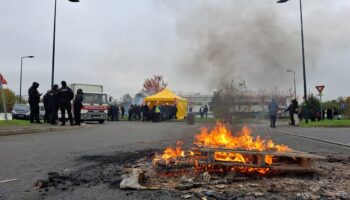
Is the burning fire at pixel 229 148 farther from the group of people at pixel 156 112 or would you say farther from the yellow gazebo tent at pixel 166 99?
the yellow gazebo tent at pixel 166 99

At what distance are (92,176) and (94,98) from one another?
64.7 feet

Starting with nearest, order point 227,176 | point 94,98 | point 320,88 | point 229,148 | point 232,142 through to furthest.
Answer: point 227,176, point 229,148, point 232,142, point 320,88, point 94,98

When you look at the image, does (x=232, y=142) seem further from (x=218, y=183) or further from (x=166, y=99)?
(x=166, y=99)

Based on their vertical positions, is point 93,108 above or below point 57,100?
below

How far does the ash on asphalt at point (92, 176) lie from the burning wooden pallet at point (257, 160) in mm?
1130

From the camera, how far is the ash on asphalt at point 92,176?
432 centimetres

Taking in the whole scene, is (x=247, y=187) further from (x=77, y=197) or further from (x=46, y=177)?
(x=46, y=177)

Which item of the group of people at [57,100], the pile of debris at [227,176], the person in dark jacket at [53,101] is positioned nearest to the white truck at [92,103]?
the group of people at [57,100]

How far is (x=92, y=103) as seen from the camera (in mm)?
24016

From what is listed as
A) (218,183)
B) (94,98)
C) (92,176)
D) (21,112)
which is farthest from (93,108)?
(218,183)

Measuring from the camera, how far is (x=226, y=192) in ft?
13.5

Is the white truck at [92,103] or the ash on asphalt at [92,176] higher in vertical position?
the white truck at [92,103]

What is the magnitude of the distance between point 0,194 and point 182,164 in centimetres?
252

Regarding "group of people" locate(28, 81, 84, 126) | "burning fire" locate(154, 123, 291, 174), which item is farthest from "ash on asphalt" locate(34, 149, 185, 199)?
"group of people" locate(28, 81, 84, 126)
